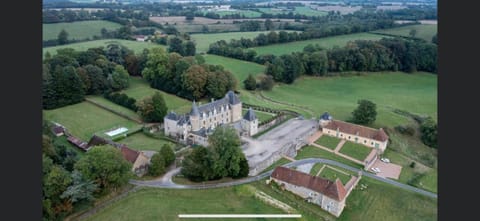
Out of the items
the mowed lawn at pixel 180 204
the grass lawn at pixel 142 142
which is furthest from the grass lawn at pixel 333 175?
the grass lawn at pixel 142 142

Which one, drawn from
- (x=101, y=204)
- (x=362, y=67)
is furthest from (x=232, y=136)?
(x=362, y=67)

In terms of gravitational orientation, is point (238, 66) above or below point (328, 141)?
above

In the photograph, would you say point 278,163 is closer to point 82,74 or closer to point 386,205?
point 386,205

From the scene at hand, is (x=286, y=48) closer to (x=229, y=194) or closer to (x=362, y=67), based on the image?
(x=362, y=67)

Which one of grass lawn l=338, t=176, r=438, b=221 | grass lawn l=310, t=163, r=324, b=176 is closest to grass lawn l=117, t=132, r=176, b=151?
grass lawn l=310, t=163, r=324, b=176

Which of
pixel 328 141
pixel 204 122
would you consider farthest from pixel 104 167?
pixel 328 141

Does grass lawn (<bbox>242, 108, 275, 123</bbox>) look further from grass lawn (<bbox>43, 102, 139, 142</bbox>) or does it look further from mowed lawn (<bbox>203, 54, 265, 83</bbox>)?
grass lawn (<bbox>43, 102, 139, 142</bbox>)
